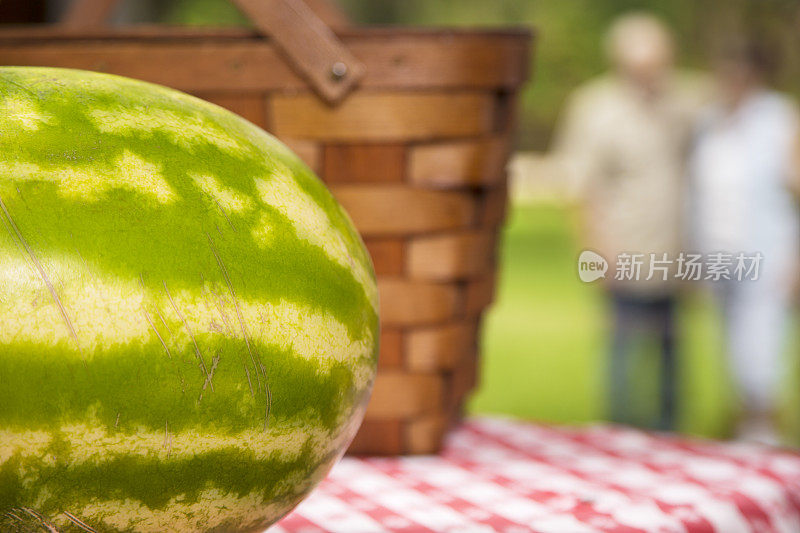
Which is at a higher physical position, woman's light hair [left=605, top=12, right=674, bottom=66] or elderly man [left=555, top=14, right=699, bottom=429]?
woman's light hair [left=605, top=12, right=674, bottom=66]

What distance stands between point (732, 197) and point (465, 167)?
1839mm

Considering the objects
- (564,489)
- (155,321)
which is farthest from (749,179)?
(155,321)

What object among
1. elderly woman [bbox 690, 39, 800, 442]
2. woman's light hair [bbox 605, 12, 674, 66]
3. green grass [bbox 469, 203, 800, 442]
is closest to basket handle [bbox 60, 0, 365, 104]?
green grass [bbox 469, 203, 800, 442]

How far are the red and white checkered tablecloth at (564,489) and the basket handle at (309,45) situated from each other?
400 mm

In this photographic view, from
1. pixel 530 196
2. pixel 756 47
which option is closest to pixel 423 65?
pixel 756 47

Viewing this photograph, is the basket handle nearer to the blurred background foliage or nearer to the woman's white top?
the woman's white top

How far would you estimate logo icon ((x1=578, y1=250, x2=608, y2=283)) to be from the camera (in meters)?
0.97

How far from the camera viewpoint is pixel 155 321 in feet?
1.76

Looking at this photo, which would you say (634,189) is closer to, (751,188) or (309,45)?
(751,188)

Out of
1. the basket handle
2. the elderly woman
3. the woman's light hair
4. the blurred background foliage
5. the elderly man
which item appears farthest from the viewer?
the blurred background foliage

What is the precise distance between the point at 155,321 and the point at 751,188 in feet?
7.91

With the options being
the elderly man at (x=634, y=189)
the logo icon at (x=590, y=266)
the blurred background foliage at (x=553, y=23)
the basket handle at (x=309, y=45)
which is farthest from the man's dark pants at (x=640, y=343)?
the blurred background foliage at (x=553, y=23)

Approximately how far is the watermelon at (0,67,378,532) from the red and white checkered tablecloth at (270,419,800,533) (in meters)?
0.20

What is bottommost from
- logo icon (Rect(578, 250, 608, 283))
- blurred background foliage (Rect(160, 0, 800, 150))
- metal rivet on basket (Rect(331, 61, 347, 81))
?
logo icon (Rect(578, 250, 608, 283))
